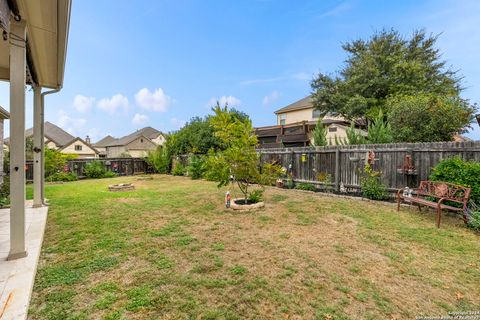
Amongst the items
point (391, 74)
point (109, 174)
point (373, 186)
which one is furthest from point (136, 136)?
point (373, 186)

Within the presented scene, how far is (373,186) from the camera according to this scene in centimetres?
698

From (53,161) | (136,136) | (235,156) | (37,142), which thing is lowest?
(53,161)

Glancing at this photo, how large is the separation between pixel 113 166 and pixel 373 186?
15.8m

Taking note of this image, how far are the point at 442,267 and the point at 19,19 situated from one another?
20.1ft

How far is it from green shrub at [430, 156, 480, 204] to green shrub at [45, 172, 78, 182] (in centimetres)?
1612

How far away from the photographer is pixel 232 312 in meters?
2.09

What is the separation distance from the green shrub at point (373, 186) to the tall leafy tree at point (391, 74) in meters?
8.28

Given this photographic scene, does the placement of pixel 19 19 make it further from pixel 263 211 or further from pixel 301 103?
pixel 301 103

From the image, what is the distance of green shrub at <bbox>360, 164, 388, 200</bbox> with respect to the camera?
6.88m

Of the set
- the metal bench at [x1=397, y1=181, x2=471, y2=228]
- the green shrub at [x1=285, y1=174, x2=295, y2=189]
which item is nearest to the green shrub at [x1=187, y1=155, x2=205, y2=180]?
the green shrub at [x1=285, y1=174, x2=295, y2=189]

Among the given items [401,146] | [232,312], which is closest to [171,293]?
[232,312]

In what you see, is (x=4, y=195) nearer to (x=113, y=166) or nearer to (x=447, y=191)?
(x=113, y=166)

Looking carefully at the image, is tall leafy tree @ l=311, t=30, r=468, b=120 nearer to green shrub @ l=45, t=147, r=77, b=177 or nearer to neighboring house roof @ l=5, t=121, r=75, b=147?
green shrub @ l=45, t=147, r=77, b=177

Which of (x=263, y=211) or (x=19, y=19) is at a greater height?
(x=19, y=19)
